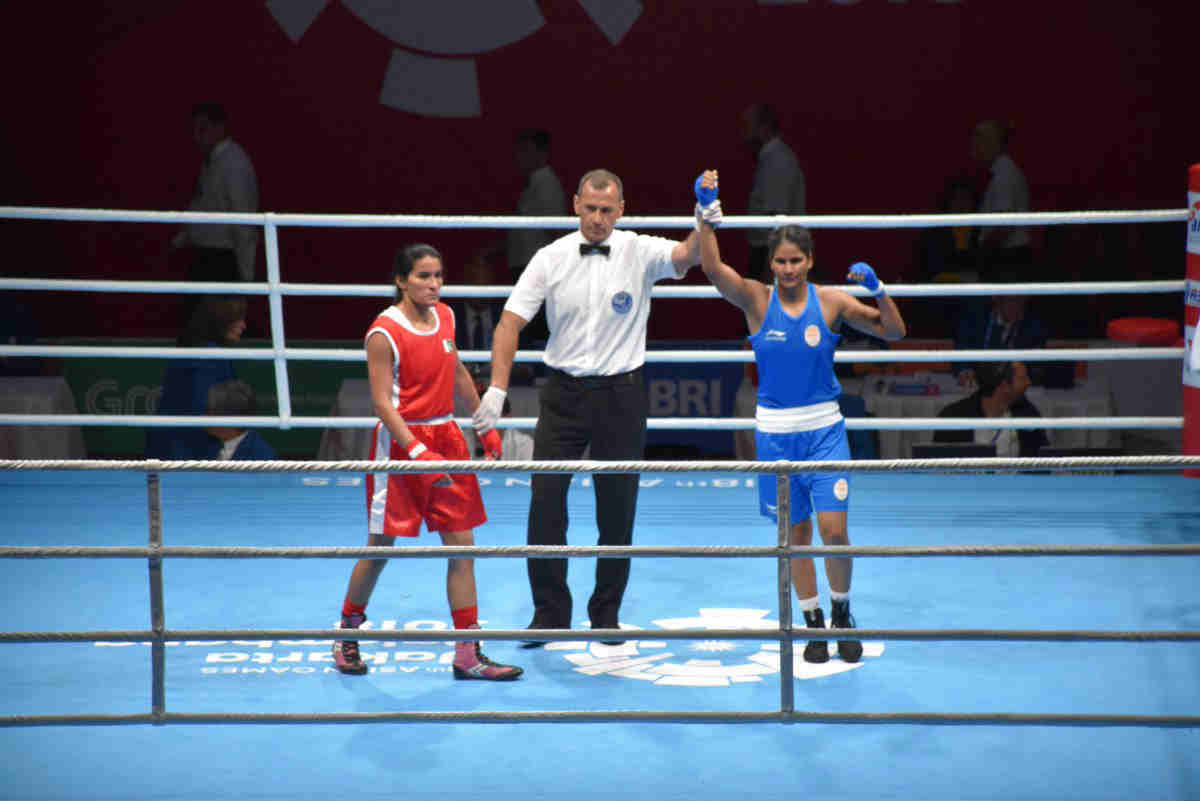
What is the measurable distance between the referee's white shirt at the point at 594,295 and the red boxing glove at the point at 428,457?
0.72 meters

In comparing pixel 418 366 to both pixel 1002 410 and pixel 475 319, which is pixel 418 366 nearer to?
pixel 475 319

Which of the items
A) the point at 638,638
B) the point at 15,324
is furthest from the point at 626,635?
the point at 15,324

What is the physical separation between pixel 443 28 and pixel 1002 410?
5132 mm

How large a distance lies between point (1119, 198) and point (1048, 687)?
23.3ft

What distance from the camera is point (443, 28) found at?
10.9 metres

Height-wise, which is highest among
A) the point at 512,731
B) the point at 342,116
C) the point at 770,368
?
the point at 342,116

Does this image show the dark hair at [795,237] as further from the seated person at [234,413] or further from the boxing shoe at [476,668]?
the seated person at [234,413]

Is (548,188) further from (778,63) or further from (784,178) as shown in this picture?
(778,63)

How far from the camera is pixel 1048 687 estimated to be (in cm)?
481

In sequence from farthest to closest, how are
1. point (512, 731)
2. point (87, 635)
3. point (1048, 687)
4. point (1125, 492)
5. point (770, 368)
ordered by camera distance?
point (1125, 492) → point (770, 368) → point (1048, 687) → point (512, 731) → point (87, 635)

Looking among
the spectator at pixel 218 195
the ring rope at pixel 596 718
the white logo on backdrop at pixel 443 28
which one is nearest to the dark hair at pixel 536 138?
the white logo on backdrop at pixel 443 28

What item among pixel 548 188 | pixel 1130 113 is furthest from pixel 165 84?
pixel 1130 113

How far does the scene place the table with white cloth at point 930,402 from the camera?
8.05 metres

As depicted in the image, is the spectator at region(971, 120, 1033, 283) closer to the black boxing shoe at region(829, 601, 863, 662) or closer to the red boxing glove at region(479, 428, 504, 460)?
the black boxing shoe at region(829, 601, 863, 662)
